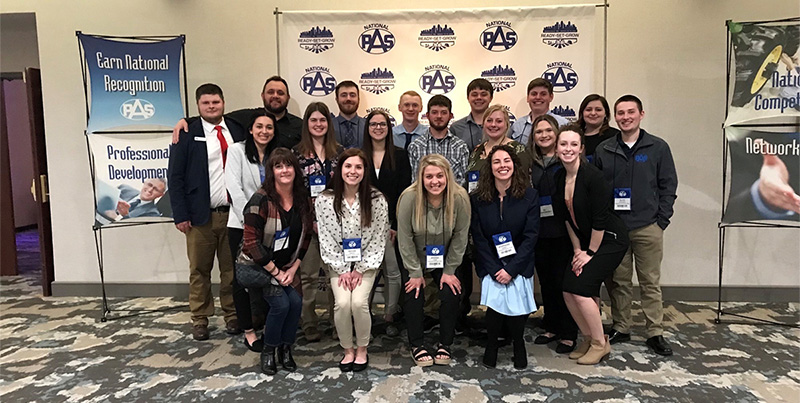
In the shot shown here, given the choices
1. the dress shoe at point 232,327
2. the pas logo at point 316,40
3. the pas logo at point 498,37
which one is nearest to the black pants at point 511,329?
the dress shoe at point 232,327

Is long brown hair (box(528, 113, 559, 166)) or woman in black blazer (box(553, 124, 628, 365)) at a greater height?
long brown hair (box(528, 113, 559, 166))

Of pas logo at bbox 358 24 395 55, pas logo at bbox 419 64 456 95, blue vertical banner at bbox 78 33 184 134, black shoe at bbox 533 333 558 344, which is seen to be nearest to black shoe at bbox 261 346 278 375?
black shoe at bbox 533 333 558 344

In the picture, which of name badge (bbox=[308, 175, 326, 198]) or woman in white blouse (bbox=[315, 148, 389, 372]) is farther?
name badge (bbox=[308, 175, 326, 198])

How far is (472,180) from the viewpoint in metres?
3.19

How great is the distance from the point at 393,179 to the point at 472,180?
55 cm

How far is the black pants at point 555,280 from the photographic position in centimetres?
309

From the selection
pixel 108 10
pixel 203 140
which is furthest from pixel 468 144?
pixel 108 10

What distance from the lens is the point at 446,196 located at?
9.53 ft

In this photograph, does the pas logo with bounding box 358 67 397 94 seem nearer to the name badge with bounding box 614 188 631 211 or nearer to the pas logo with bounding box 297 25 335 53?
the pas logo with bounding box 297 25 335 53

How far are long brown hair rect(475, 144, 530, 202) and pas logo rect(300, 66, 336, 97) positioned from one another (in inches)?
74.6

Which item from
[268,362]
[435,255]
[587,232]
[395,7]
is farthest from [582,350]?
[395,7]

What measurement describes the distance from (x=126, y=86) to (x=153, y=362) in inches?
88.5

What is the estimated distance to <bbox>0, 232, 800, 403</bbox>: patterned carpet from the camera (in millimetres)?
2572

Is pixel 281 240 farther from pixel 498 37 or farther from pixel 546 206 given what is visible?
pixel 498 37
